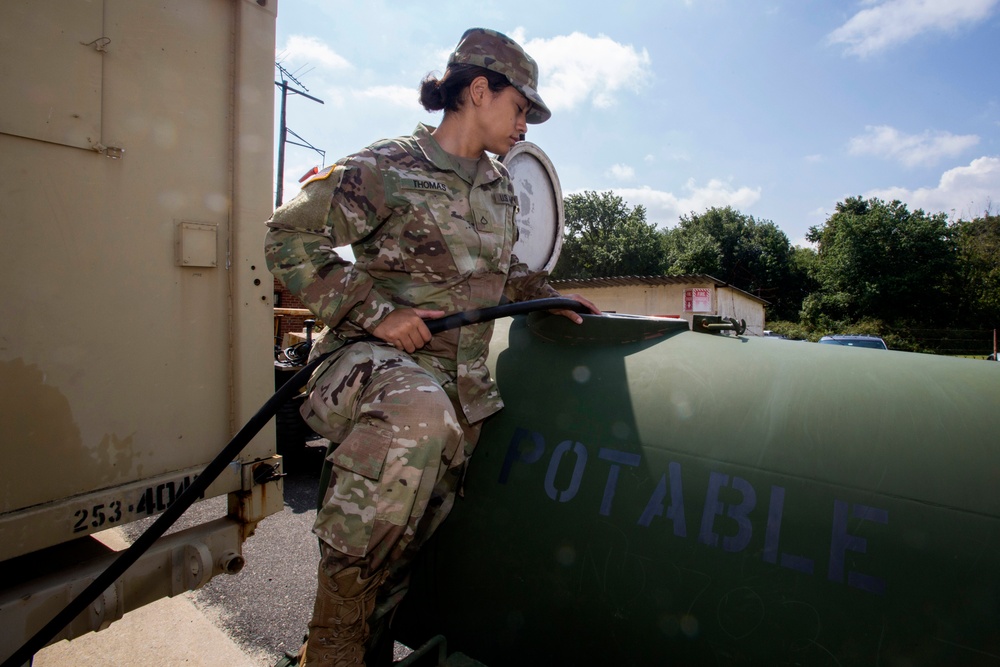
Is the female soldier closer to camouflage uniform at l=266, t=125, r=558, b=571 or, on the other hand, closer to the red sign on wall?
camouflage uniform at l=266, t=125, r=558, b=571

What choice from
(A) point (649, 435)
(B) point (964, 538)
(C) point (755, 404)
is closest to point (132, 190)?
(A) point (649, 435)

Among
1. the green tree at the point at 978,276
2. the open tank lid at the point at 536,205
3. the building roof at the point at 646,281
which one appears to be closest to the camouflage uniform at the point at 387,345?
the open tank lid at the point at 536,205

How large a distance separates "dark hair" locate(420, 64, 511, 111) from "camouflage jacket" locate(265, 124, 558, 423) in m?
0.15

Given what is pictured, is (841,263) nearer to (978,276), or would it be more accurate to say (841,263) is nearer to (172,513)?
(978,276)

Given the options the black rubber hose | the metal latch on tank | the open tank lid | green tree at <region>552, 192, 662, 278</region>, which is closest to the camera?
the black rubber hose

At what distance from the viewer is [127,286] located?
5.72 feet

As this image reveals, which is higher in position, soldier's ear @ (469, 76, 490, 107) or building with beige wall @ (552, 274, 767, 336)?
soldier's ear @ (469, 76, 490, 107)

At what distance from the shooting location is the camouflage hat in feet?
6.16

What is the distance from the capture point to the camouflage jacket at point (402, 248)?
164cm

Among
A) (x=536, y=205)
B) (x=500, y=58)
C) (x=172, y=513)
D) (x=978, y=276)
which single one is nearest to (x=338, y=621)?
(x=172, y=513)

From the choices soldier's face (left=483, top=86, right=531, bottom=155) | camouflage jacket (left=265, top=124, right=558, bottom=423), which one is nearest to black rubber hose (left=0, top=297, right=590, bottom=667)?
camouflage jacket (left=265, top=124, right=558, bottom=423)

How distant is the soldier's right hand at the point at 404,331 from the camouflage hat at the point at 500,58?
0.88 meters

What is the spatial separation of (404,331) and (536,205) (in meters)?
1.51

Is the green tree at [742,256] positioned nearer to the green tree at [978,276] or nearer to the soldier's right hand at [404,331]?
the green tree at [978,276]
